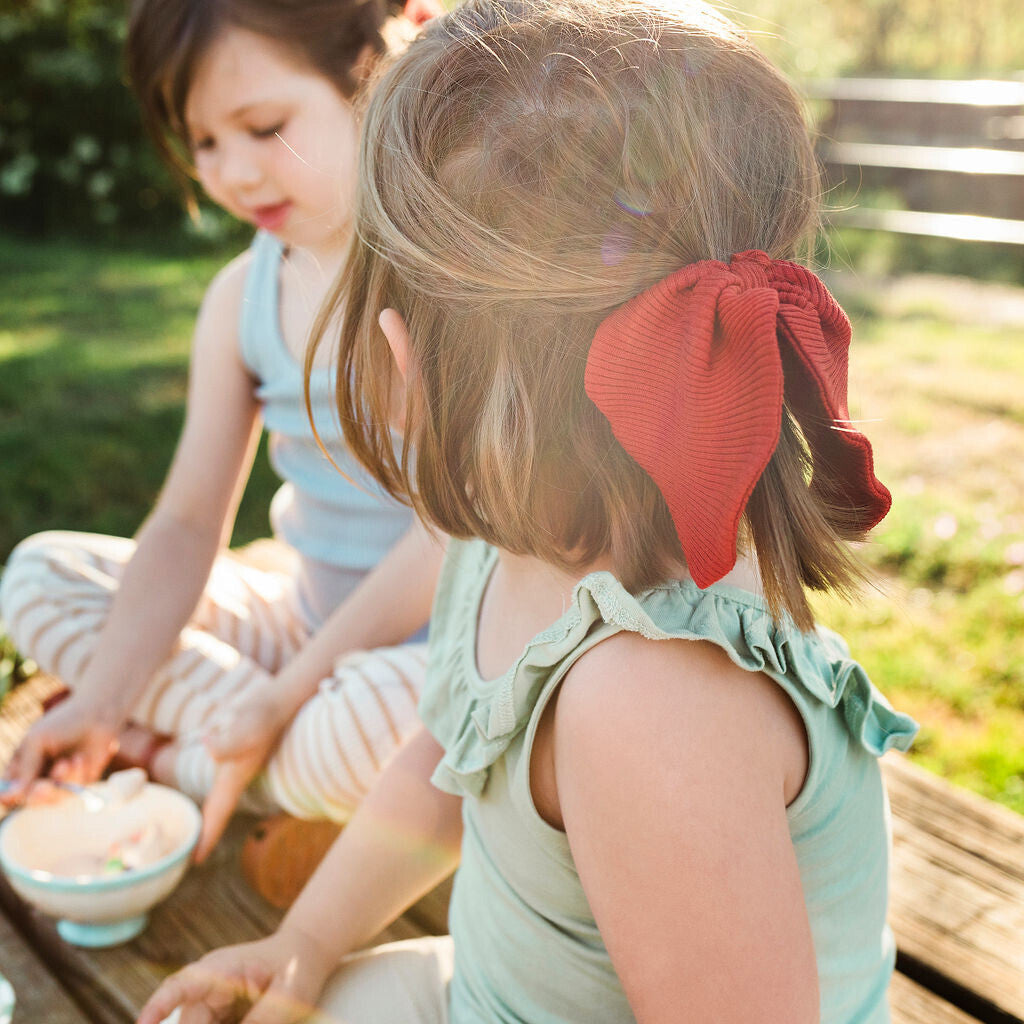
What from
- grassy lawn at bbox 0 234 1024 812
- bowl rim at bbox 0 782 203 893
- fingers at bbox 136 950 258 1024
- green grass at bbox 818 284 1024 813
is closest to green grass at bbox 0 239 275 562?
grassy lawn at bbox 0 234 1024 812

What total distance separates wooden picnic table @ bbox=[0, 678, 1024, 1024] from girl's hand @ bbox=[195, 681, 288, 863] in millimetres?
54

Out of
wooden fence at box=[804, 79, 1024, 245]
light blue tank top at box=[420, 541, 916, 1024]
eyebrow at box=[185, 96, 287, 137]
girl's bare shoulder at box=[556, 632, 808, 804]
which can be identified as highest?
eyebrow at box=[185, 96, 287, 137]

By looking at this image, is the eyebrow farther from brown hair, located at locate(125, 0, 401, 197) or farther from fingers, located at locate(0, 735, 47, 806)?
fingers, located at locate(0, 735, 47, 806)

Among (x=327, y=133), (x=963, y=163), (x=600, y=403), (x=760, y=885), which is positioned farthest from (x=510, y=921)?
(x=963, y=163)

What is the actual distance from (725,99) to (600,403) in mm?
285

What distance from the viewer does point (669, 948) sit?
0.83m

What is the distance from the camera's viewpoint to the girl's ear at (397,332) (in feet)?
3.16

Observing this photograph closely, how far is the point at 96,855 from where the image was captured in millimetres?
1518

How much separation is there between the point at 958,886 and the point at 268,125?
149cm

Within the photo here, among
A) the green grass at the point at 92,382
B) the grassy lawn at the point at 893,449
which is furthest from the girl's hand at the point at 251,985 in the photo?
the green grass at the point at 92,382

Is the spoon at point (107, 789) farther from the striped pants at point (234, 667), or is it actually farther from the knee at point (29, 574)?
the knee at point (29, 574)

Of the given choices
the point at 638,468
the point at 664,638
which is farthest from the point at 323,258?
the point at 664,638

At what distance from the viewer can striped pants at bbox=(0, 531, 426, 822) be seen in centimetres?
162

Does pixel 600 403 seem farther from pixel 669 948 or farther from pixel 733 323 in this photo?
pixel 669 948
